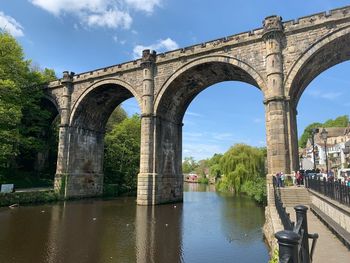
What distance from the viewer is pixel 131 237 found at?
1278cm

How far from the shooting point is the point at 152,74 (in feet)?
81.4

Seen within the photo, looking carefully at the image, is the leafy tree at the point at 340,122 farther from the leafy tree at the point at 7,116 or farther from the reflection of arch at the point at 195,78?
the leafy tree at the point at 7,116

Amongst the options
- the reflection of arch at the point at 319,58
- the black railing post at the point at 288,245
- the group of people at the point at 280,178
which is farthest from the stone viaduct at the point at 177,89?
the black railing post at the point at 288,245

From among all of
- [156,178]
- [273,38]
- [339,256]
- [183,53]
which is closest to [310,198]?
[339,256]

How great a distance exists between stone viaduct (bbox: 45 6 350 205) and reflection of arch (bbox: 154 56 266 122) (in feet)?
0.25

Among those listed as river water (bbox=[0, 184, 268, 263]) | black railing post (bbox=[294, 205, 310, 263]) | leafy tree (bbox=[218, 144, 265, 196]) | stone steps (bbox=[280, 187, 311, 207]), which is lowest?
river water (bbox=[0, 184, 268, 263])

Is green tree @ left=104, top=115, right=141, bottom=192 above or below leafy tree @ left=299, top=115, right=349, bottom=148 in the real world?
below

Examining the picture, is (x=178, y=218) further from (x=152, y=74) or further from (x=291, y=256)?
(x=291, y=256)

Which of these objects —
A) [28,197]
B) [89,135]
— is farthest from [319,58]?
[28,197]

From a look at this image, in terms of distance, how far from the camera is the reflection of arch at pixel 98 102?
28364mm

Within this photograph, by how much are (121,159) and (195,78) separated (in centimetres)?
1708

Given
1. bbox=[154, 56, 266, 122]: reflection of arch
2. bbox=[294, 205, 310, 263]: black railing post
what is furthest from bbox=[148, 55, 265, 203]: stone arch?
bbox=[294, 205, 310, 263]: black railing post

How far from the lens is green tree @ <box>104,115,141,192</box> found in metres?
36.8

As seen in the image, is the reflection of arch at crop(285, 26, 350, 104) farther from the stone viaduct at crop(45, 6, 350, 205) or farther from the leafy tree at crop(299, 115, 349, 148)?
the leafy tree at crop(299, 115, 349, 148)
